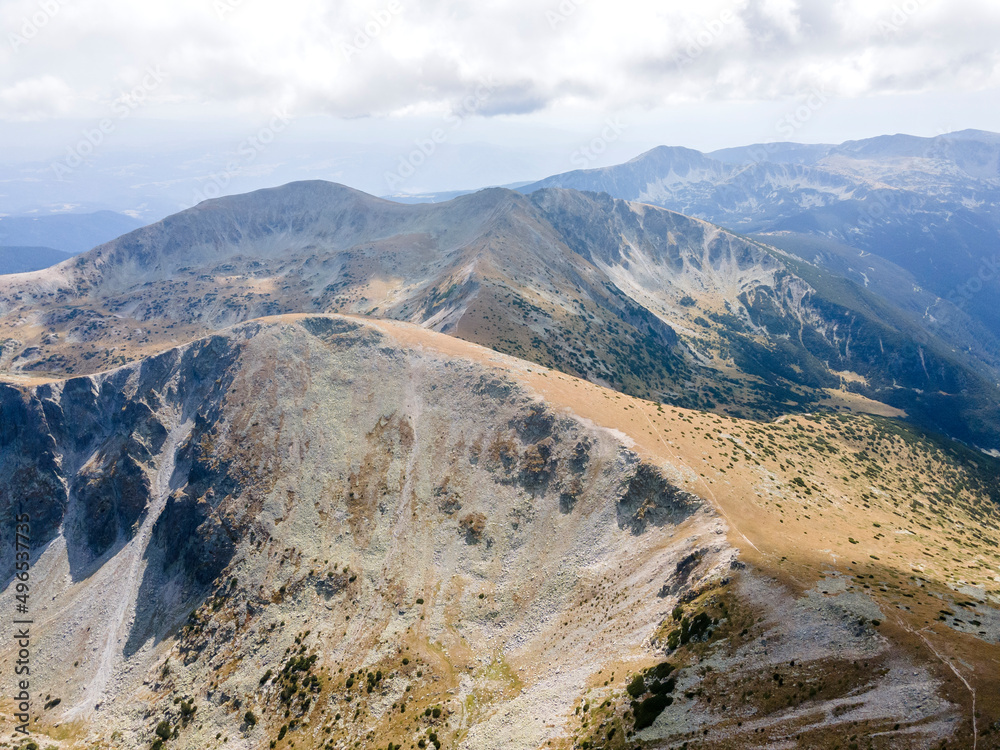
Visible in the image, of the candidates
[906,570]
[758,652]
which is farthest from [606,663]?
[906,570]

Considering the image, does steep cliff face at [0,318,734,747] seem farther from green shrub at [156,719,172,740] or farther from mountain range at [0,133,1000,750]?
green shrub at [156,719,172,740]

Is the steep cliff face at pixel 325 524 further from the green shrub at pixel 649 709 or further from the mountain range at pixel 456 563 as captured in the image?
the green shrub at pixel 649 709

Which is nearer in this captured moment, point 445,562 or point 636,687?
point 636,687

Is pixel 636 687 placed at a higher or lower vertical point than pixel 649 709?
lower

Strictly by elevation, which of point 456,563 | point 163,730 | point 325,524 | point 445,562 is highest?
point 325,524

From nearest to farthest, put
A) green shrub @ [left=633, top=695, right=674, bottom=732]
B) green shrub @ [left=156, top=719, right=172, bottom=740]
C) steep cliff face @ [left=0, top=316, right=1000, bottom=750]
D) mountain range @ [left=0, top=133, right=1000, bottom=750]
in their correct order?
green shrub @ [left=633, top=695, right=674, bottom=732] < mountain range @ [left=0, top=133, right=1000, bottom=750] < steep cliff face @ [left=0, top=316, right=1000, bottom=750] < green shrub @ [left=156, top=719, right=172, bottom=740]

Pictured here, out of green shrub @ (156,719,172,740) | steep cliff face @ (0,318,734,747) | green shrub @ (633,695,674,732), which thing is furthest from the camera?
steep cliff face @ (0,318,734,747)

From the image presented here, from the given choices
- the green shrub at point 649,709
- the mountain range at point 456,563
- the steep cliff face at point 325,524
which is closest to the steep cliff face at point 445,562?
the green shrub at point 649,709

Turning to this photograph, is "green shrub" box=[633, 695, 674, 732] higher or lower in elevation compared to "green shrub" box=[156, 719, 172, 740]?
higher

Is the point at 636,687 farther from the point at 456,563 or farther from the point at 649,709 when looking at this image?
the point at 456,563

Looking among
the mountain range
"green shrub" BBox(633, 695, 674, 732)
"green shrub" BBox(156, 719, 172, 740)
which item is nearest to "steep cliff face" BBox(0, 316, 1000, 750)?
"green shrub" BBox(633, 695, 674, 732)

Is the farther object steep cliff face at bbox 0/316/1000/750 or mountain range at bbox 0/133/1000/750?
steep cliff face at bbox 0/316/1000/750

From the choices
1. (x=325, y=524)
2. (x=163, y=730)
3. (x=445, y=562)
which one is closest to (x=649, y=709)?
(x=445, y=562)
